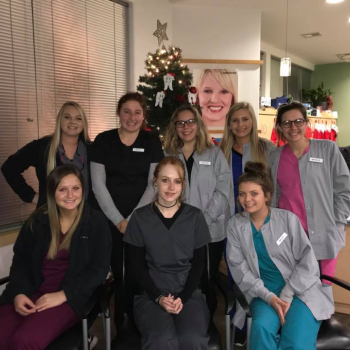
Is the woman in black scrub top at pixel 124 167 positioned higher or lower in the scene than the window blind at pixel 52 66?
lower

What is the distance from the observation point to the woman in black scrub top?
2359 mm

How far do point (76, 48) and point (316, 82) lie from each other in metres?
8.23

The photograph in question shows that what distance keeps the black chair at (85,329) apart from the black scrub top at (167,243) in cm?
33

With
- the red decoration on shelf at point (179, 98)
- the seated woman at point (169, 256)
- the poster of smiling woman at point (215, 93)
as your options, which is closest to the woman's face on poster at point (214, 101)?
the poster of smiling woman at point (215, 93)

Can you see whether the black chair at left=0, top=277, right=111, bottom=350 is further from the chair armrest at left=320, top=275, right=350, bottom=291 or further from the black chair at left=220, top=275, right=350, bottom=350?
the chair armrest at left=320, top=275, right=350, bottom=291

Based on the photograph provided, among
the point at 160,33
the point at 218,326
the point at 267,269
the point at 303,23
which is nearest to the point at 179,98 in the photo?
the point at 160,33

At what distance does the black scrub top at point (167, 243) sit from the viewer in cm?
197

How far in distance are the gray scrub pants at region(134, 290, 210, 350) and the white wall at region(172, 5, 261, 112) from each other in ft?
13.2

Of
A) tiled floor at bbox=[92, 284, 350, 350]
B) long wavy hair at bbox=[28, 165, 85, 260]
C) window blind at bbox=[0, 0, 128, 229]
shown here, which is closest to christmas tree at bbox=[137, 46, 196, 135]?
window blind at bbox=[0, 0, 128, 229]

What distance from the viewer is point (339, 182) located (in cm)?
231

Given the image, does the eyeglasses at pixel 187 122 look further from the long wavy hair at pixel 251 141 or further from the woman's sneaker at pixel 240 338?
the woman's sneaker at pixel 240 338

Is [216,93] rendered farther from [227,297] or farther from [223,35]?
[227,297]

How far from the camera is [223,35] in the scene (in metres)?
5.10

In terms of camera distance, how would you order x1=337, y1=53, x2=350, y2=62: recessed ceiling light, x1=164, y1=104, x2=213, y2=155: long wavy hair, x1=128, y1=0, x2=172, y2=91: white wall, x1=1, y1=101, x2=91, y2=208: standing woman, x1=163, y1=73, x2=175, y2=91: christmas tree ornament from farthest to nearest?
1. x1=337, y1=53, x2=350, y2=62: recessed ceiling light
2. x1=128, y1=0, x2=172, y2=91: white wall
3. x1=163, y1=73, x2=175, y2=91: christmas tree ornament
4. x1=164, y1=104, x2=213, y2=155: long wavy hair
5. x1=1, y1=101, x2=91, y2=208: standing woman
